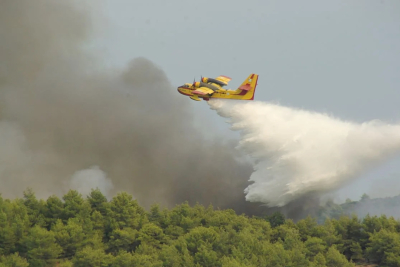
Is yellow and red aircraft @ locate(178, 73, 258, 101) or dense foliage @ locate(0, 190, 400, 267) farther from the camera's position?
yellow and red aircraft @ locate(178, 73, 258, 101)

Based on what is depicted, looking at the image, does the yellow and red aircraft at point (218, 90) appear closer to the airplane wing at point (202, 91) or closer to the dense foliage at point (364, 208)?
the airplane wing at point (202, 91)

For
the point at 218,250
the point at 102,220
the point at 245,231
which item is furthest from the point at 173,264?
the point at 102,220

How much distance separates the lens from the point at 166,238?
6950 cm

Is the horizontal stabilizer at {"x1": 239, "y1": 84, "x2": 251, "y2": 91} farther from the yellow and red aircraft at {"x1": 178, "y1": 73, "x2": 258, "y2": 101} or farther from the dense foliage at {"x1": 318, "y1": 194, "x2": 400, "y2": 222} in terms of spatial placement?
the dense foliage at {"x1": 318, "y1": 194, "x2": 400, "y2": 222}

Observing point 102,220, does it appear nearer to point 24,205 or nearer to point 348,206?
point 24,205

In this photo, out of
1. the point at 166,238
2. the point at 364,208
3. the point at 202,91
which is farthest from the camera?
the point at 364,208

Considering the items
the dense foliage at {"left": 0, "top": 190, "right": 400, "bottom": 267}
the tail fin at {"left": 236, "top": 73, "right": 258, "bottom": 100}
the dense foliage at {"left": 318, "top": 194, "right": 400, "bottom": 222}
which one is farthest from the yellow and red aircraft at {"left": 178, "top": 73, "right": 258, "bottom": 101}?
the dense foliage at {"left": 318, "top": 194, "right": 400, "bottom": 222}

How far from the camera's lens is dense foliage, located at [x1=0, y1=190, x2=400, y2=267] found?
58.9 meters

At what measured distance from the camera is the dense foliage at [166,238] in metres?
58.9

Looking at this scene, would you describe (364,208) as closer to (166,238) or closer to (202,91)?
(202,91)

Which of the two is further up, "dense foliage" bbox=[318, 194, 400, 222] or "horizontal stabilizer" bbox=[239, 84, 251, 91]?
"horizontal stabilizer" bbox=[239, 84, 251, 91]

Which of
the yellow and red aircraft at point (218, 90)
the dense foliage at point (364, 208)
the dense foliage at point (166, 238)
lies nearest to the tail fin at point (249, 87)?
the yellow and red aircraft at point (218, 90)

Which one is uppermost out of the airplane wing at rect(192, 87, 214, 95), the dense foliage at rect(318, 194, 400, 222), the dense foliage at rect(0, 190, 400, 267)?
the airplane wing at rect(192, 87, 214, 95)

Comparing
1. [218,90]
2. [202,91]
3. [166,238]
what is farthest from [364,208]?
[166,238]
